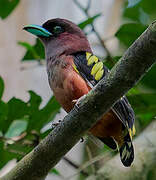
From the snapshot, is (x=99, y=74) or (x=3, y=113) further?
(x=3, y=113)

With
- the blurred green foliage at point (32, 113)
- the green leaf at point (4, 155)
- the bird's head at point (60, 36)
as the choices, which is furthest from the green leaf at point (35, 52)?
the green leaf at point (4, 155)

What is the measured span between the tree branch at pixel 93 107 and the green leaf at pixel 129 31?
1318 mm

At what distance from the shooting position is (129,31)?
3.57 meters

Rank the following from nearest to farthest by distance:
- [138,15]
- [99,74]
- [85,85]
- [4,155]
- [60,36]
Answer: [99,74] < [85,85] < [4,155] < [60,36] < [138,15]

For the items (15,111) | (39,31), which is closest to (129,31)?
(39,31)

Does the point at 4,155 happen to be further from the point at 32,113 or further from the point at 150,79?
the point at 150,79

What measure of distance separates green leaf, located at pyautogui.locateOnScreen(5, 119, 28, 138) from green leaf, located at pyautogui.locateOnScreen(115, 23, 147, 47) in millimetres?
971

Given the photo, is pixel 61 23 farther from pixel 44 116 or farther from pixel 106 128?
pixel 106 128

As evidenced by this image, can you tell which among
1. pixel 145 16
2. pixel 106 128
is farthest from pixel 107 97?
pixel 145 16

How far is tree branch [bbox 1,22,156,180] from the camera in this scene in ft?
6.77

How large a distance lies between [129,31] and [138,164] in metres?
0.99

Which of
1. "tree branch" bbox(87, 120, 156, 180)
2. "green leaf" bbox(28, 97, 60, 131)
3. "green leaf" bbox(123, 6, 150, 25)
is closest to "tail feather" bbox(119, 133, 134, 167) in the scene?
"tree branch" bbox(87, 120, 156, 180)

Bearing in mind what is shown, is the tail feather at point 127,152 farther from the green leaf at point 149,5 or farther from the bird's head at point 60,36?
the green leaf at point 149,5

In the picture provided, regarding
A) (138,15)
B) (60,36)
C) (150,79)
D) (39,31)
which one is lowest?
(150,79)
